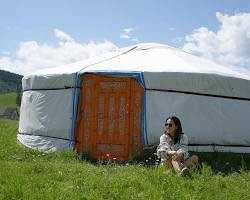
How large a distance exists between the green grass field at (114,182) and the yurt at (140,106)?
30.5 inches

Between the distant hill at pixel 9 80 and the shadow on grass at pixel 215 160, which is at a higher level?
the distant hill at pixel 9 80

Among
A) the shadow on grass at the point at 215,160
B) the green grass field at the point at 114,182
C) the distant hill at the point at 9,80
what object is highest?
the distant hill at the point at 9,80

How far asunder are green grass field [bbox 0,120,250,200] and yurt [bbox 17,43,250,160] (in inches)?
30.5

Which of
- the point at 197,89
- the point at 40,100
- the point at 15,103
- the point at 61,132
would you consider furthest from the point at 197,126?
the point at 15,103

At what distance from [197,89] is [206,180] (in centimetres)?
240

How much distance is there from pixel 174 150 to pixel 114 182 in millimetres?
1134

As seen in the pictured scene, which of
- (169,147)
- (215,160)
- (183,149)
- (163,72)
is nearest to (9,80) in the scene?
(163,72)

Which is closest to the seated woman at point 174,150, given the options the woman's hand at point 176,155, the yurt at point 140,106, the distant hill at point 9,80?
the woman's hand at point 176,155

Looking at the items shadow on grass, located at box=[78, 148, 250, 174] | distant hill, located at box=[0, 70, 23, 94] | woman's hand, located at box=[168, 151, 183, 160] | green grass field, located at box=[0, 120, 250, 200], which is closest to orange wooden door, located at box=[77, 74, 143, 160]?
shadow on grass, located at box=[78, 148, 250, 174]

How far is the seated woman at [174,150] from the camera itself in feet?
18.9

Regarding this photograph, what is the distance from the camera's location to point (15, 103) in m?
65.5

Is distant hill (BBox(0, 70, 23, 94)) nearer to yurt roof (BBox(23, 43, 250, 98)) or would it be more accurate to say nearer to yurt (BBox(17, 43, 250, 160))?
yurt roof (BBox(23, 43, 250, 98))

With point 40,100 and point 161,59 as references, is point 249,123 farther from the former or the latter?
point 40,100

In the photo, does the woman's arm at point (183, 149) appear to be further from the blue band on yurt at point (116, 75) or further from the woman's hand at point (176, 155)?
the blue band on yurt at point (116, 75)
